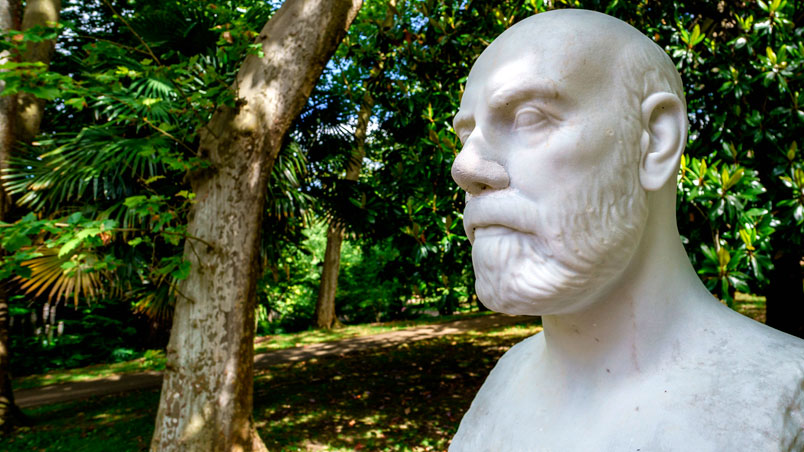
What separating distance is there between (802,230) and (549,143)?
2600mm

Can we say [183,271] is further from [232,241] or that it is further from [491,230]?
[491,230]

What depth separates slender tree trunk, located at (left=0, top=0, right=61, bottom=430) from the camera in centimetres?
606

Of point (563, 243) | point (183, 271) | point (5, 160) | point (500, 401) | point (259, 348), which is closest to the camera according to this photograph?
point (563, 243)

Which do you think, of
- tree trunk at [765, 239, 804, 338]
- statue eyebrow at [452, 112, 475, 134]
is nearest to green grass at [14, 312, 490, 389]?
tree trunk at [765, 239, 804, 338]

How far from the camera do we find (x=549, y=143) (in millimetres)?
1121

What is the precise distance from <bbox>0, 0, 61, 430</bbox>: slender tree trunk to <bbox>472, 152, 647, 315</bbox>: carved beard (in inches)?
260

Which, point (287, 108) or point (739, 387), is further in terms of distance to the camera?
point (287, 108)

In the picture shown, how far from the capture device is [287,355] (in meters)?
11.0

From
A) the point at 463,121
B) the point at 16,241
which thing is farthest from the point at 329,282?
the point at 463,121

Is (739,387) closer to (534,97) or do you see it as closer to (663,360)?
(663,360)

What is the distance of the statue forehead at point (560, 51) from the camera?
1123 millimetres

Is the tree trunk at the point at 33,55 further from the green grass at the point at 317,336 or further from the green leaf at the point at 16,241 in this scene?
the green grass at the point at 317,336

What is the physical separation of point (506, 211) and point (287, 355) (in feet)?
34.4

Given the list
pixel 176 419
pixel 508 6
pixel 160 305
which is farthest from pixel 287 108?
pixel 160 305
